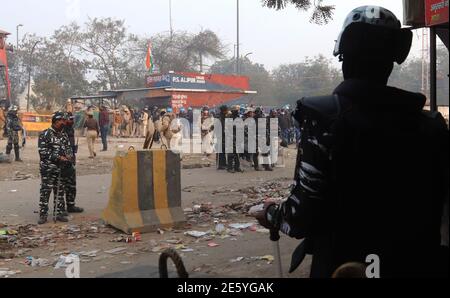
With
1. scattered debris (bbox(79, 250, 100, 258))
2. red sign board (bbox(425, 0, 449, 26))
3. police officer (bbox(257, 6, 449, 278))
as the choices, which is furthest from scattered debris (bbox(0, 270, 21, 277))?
red sign board (bbox(425, 0, 449, 26))

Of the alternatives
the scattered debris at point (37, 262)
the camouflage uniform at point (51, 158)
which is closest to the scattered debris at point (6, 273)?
the scattered debris at point (37, 262)

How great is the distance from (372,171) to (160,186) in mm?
5924

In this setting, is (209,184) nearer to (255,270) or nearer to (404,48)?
(255,270)

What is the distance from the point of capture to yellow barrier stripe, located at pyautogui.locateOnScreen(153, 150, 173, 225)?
7.27 m

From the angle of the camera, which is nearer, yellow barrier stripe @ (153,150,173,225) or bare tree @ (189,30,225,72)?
yellow barrier stripe @ (153,150,173,225)

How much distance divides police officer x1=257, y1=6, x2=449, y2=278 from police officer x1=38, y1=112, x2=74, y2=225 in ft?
22.2

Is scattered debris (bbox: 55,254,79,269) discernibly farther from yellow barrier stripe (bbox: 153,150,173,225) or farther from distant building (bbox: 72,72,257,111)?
distant building (bbox: 72,72,257,111)

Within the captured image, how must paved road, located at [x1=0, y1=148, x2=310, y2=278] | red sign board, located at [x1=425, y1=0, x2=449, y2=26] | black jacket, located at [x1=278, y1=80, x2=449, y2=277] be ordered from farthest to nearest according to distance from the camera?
1. paved road, located at [x1=0, y1=148, x2=310, y2=278]
2. red sign board, located at [x1=425, y1=0, x2=449, y2=26]
3. black jacket, located at [x1=278, y1=80, x2=449, y2=277]

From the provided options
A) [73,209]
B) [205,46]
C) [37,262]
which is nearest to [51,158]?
[73,209]

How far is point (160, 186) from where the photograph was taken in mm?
7363

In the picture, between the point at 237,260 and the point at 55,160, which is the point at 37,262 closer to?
the point at 237,260
